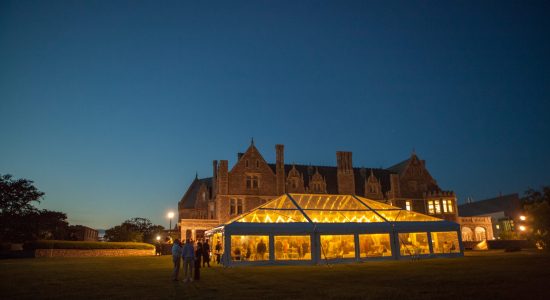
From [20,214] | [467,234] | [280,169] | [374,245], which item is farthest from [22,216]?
[467,234]

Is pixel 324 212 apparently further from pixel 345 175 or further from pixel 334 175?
pixel 334 175

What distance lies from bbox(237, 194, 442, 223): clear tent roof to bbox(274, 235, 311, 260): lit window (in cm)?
110

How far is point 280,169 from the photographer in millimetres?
42094

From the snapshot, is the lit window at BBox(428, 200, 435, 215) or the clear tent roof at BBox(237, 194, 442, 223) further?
the lit window at BBox(428, 200, 435, 215)

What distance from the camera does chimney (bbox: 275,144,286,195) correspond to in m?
41.5

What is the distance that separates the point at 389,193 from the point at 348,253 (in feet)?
88.9

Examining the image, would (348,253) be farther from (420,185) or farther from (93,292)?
(420,185)

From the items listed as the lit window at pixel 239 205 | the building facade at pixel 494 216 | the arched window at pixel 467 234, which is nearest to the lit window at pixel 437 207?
the building facade at pixel 494 216

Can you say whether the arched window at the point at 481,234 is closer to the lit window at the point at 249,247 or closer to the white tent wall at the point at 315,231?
the white tent wall at the point at 315,231

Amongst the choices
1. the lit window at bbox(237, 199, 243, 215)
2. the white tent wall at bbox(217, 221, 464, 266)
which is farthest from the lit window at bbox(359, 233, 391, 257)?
the lit window at bbox(237, 199, 243, 215)

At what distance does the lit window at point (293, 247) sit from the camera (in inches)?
792

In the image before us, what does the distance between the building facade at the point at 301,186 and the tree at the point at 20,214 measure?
1267cm

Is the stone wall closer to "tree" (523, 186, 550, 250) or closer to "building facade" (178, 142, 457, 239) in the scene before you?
"building facade" (178, 142, 457, 239)

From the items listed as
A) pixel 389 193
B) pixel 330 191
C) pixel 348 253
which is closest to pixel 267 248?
pixel 348 253
